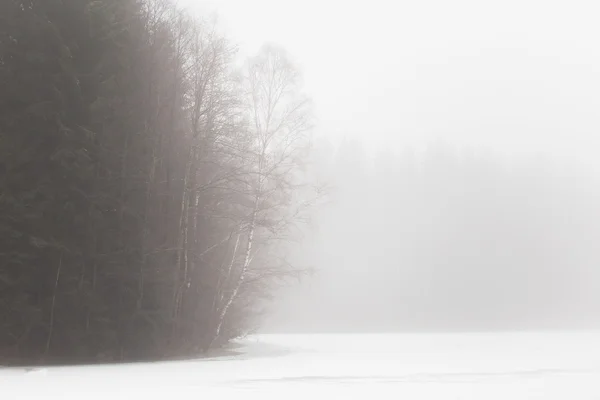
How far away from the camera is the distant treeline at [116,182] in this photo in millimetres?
18938

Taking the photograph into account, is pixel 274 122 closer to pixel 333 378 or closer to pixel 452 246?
pixel 333 378

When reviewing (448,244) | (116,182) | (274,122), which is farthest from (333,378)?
(448,244)

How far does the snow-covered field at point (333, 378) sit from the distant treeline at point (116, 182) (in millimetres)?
2198

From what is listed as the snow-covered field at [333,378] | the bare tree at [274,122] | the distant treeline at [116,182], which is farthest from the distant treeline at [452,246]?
the snow-covered field at [333,378]

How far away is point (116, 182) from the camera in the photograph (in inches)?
812

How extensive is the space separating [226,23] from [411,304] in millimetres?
38375

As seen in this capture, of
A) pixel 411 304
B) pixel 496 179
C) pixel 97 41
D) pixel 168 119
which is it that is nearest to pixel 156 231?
pixel 168 119

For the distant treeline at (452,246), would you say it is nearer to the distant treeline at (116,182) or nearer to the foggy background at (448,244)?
the foggy background at (448,244)

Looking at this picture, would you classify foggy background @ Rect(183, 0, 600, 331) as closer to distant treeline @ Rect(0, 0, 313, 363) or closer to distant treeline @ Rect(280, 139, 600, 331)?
distant treeline @ Rect(280, 139, 600, 331)

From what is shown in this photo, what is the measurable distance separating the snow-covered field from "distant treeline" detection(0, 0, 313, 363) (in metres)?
2.20

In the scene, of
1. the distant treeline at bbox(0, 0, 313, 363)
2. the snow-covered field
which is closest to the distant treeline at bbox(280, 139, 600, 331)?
the distant treeline at bbox(0, 0, 313, 363)

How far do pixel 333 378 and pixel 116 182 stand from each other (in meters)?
9.19

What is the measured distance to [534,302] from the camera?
64250mm

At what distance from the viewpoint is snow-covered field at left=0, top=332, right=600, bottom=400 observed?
12344 millimetres
